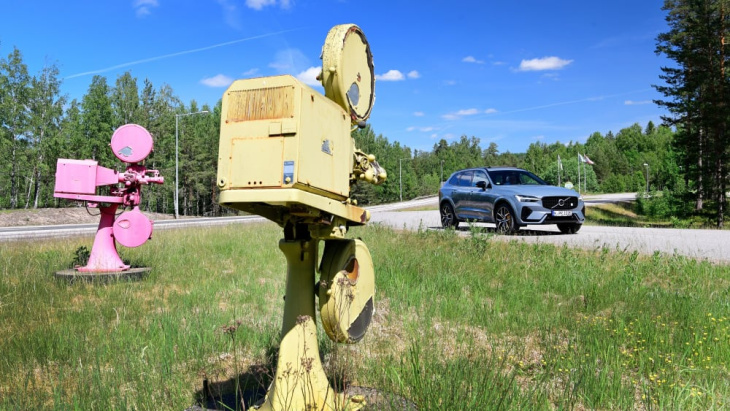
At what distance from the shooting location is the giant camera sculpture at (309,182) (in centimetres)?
211

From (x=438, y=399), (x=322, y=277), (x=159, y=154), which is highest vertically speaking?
(x=159, y=154)

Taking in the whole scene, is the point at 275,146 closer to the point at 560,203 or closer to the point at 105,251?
the point at 105,251

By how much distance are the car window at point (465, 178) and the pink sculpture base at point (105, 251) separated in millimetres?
9292

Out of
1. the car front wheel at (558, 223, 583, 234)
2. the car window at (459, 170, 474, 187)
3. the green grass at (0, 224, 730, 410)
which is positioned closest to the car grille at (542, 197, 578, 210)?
the car front wheel at (558, 223, 583, 234)

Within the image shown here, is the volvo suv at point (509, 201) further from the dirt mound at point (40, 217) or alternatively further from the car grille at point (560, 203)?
the dirt mound at point (40, 217)

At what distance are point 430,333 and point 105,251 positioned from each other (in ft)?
15.6

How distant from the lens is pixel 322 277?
8.71 feet

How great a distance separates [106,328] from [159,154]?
54.6m

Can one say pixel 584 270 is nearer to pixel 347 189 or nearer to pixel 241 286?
pixel 241 286

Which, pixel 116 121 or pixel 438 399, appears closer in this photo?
pixel 438 399

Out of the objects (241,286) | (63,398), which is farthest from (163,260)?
(63,398)

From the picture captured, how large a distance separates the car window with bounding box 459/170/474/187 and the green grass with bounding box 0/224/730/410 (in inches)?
231

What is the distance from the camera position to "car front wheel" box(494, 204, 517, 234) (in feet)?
39.1

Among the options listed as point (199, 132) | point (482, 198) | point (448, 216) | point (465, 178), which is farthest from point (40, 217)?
point (199, 132)
